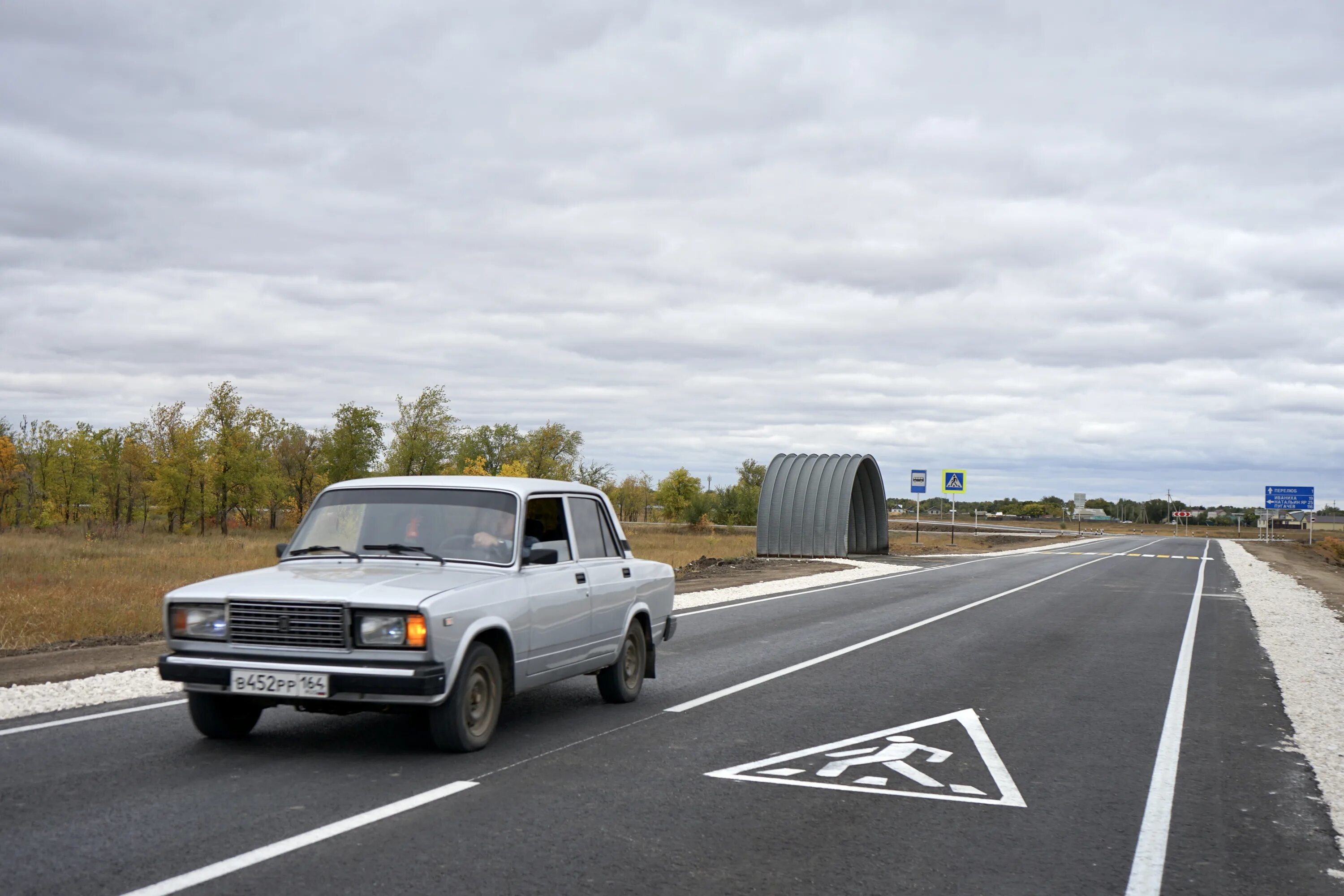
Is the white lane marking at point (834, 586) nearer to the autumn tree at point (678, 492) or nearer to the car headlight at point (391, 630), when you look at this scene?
the car headlight at point (391, 630)

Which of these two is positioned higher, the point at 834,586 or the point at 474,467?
the point at 474,467

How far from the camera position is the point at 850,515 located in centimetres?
4319

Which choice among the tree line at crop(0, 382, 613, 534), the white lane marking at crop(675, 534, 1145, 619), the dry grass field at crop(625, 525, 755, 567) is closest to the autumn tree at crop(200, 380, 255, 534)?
the tree line at crop(0, 382, 613, 534)

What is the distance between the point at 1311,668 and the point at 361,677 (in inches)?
447

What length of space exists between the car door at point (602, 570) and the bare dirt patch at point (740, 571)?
12904mm

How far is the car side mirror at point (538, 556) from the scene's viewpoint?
736 centimetres

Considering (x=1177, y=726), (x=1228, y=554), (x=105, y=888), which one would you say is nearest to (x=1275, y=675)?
(x=1177, y=726)

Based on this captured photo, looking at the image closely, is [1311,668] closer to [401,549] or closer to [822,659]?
[822,659]

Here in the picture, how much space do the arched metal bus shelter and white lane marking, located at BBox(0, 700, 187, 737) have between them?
30850mm

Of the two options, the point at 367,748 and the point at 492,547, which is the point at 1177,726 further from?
the point at 367,748

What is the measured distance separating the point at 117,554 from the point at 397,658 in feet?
112

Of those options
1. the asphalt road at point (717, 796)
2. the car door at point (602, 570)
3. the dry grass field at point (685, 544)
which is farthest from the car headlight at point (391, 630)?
the dry grass field at point (685, 544)

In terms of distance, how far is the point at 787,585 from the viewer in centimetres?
2467

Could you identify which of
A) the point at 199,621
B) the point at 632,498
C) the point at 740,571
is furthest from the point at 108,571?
the point at 632,498
